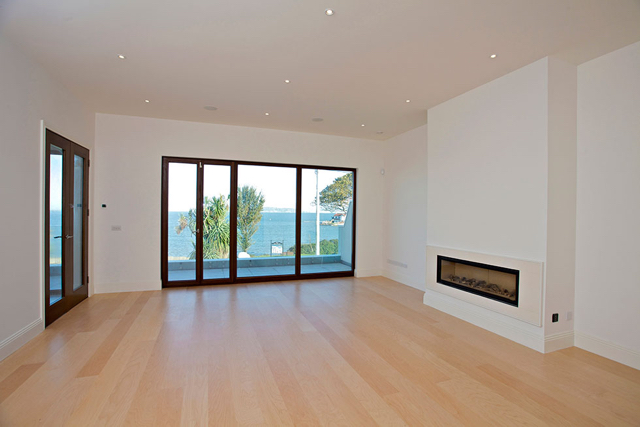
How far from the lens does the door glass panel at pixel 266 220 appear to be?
243 inches

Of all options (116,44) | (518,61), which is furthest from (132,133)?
(518,61)

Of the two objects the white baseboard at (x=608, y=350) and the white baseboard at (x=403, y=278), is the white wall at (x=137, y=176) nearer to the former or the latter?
the white baseboard at (x=403, y=278)

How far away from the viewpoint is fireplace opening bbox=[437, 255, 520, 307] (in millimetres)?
3607

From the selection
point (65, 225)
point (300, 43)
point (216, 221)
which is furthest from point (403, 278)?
point (65, 225)

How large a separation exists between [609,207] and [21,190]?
19.4ft

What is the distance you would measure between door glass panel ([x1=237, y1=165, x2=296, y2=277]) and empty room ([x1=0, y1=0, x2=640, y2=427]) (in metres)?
0.91

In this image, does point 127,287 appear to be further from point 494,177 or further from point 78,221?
point 494,177

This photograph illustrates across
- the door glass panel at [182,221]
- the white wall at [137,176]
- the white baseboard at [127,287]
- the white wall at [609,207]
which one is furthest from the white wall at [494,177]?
the white baseboard at [127,287]

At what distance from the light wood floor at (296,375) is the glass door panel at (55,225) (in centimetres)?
43

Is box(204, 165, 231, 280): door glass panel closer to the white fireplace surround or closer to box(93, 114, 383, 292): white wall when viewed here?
box(93, 114, 383, 292): white wall

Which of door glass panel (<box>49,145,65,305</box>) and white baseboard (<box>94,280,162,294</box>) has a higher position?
door glass panel (<box>49,145,65,305</box>)

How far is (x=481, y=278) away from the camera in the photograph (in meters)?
4.01

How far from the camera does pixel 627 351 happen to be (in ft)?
9.80

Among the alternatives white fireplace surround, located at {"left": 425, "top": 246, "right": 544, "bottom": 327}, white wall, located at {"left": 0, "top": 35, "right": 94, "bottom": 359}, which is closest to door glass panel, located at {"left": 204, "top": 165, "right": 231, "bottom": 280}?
white wall, located at {"left": 0, "top": 35, "right": 94, "bottom": 359}
